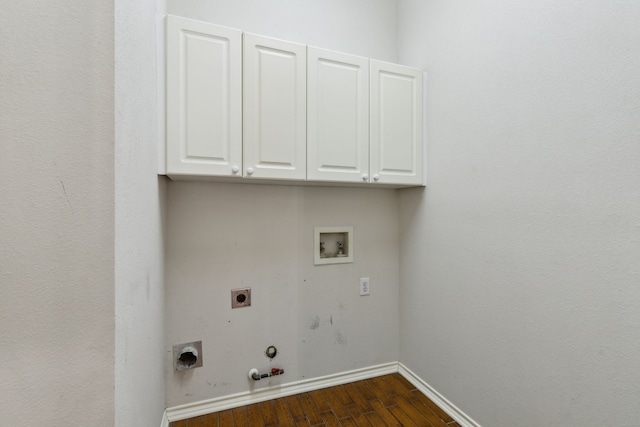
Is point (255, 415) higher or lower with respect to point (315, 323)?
lower

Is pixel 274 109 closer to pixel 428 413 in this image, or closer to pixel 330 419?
pixel 330 419

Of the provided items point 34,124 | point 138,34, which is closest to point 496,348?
point 34,124

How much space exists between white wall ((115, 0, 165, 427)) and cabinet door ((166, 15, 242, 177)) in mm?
92

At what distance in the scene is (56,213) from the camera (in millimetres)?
614

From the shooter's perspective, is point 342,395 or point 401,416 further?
point 342,395

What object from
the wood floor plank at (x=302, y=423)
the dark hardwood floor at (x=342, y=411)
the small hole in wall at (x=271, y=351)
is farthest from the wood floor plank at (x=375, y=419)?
the small hole in wall at (x=271, y=351)

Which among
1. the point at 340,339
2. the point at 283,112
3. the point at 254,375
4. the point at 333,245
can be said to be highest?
the point at 283,112

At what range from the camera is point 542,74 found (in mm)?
1146

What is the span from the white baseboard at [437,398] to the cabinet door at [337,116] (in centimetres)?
141

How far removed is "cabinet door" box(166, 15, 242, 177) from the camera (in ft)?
4.26

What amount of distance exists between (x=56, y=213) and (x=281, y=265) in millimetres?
1273

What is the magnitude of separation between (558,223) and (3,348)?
1727 millimetres

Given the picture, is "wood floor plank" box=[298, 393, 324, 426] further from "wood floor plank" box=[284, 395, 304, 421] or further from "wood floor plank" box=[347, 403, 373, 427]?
"wood floor plank" box=[347, 403, 373, 427]

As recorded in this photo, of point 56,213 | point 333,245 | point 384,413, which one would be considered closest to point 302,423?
point 384,413
